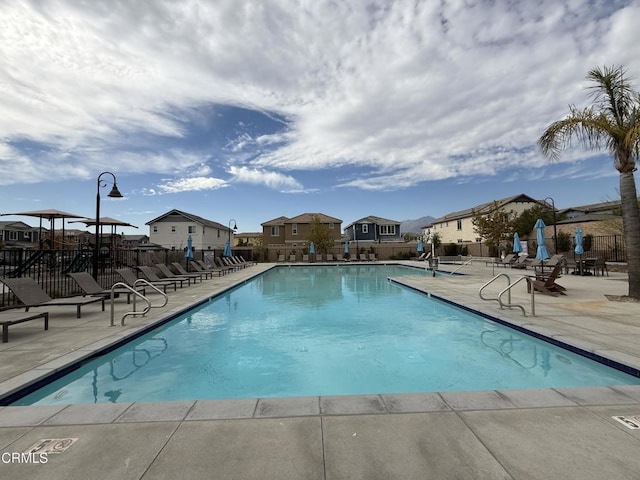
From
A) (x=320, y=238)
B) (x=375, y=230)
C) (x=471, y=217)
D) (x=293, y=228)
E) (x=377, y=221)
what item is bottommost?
(x=320, y=238)

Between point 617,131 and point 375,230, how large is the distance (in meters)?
39.8

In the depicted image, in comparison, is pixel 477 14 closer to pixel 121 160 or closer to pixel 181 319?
pixel 181 319

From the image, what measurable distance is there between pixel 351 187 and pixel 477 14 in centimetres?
3206

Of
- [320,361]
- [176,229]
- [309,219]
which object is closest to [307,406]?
[320,361]

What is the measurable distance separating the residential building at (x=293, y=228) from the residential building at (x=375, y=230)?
17.2 ft

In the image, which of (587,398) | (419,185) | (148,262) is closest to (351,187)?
(419,185)

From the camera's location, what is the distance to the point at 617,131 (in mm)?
8594

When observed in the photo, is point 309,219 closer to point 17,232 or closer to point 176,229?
point 176,229

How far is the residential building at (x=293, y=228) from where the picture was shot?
42.9 m

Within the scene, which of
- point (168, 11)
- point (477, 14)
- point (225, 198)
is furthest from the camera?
point (225, 198)

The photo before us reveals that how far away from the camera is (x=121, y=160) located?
1981 cm

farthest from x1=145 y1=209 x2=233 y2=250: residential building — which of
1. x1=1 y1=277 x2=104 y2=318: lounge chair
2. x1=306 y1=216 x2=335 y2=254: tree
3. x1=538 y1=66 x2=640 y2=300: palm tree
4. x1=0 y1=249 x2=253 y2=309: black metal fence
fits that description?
x1=538 y1=66 x2=640 y2=300: palm tree

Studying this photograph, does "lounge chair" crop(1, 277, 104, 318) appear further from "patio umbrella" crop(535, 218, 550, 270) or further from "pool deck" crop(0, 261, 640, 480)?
"patio umbrella" crop(535, 218, 550, 270)

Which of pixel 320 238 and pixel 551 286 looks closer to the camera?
pixel 551 286
